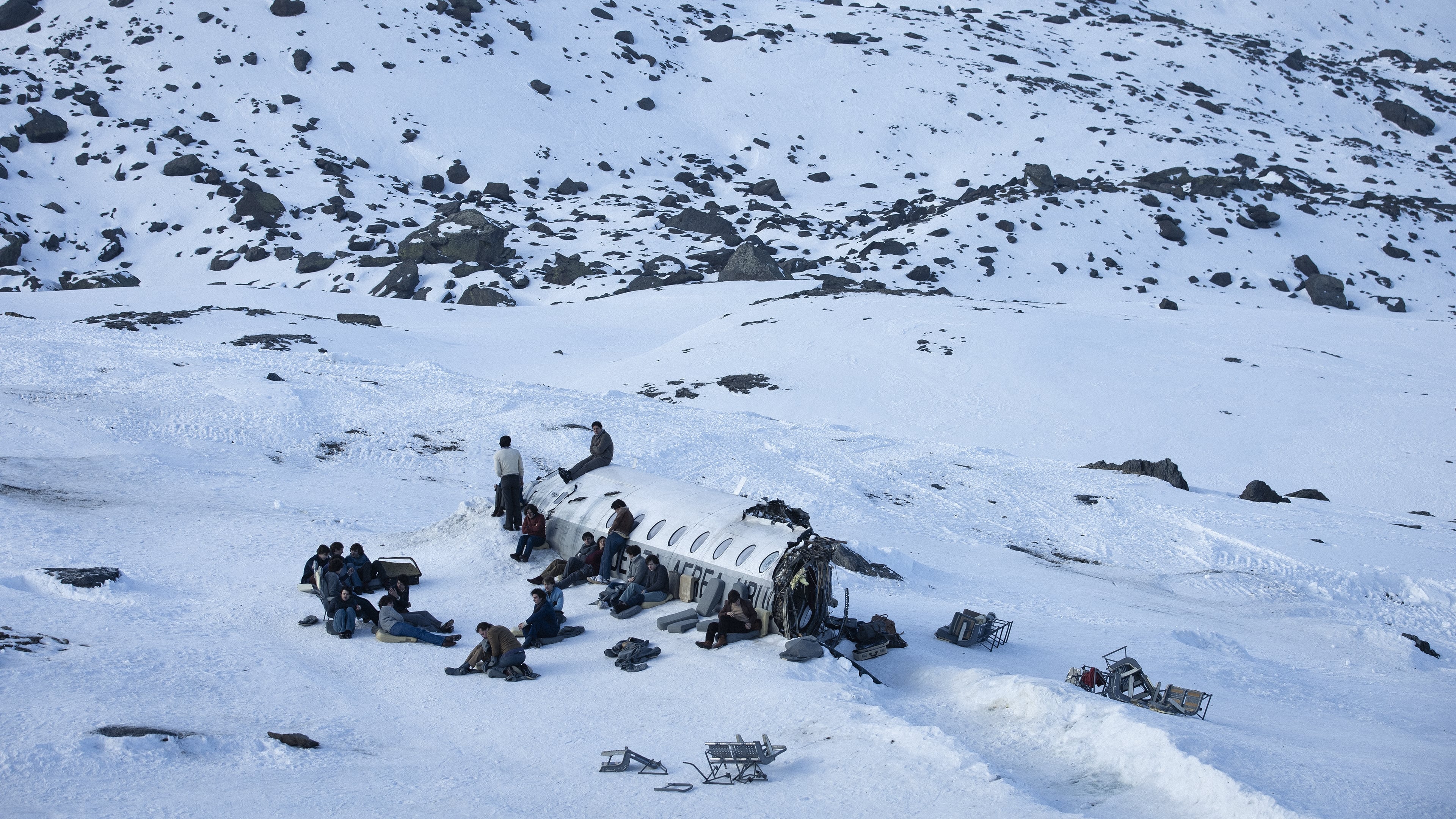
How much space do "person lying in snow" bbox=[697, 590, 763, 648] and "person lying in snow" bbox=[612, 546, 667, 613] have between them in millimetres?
1556

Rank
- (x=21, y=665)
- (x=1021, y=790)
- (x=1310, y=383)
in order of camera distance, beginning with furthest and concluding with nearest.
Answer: (x=1310, y=383), (x=21, y=665), (x=1021, y=790)

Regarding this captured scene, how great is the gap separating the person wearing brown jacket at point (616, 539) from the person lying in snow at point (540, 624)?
2643mm

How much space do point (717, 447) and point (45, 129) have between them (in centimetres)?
7365

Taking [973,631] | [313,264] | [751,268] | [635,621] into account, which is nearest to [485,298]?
[313,264]

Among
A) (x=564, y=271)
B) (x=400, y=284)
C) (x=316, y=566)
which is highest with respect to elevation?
(x=316, y=566)

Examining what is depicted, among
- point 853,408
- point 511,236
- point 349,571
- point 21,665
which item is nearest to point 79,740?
point 21,665

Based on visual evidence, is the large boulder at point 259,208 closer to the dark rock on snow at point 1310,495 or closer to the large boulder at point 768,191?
the large boulder at point 768,191

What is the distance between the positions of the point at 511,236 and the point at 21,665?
6129cm

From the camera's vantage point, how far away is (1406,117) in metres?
98.3

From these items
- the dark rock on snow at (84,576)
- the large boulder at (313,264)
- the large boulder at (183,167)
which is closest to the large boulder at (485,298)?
the large boulder at (313,264)

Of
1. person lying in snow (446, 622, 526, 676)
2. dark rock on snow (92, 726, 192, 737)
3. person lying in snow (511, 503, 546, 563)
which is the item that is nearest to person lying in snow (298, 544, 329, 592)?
person lying in snow (446, 622, 526, 676)

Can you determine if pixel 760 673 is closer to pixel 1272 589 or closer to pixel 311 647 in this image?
pixel 311 647

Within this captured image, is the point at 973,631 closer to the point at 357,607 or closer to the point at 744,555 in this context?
the point at 744,555

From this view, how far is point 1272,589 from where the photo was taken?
73.0 feet
